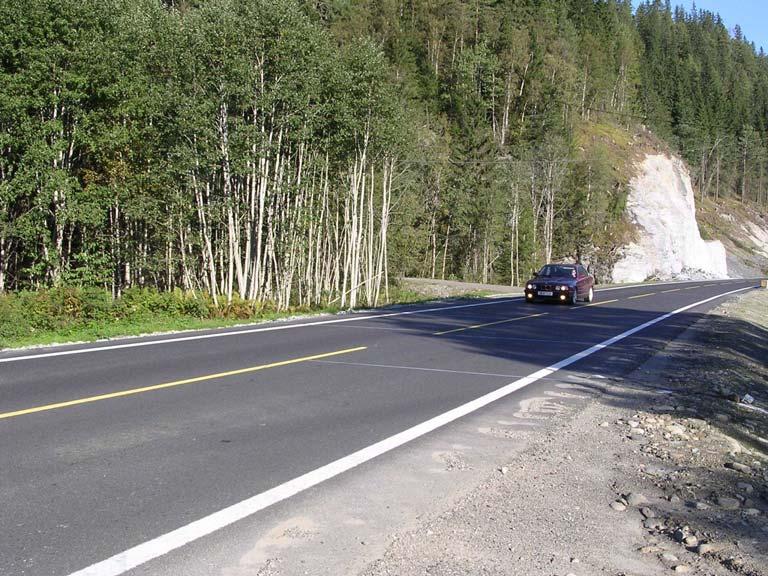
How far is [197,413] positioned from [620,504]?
4.58m

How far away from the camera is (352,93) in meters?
25.7

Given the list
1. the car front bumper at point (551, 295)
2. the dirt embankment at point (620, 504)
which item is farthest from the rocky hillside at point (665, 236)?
the dirt embankment at point (620, 504)

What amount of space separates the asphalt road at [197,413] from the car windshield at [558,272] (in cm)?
1236

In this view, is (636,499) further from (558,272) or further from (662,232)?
(662,232)

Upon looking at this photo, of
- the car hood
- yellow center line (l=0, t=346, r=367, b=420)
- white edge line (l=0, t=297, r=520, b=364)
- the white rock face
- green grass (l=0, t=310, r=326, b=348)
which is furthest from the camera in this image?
the white rock face

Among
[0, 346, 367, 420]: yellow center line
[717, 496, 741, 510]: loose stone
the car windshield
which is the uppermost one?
the car windshield

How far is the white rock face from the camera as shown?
A: 70.8 meters

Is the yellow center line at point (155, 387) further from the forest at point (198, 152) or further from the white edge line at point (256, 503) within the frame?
the forest at point (198, 152)

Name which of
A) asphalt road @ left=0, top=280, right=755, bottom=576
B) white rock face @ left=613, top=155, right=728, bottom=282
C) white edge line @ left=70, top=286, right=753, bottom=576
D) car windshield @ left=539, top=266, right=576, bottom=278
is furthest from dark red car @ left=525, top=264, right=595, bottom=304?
white rock face @ left=613, top=155, right=728, bottom=282

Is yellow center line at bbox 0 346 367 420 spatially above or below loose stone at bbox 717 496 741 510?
above

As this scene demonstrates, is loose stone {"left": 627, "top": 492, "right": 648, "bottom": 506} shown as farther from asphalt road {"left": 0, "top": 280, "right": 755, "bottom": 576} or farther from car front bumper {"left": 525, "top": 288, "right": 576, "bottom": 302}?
car front bumper {"left": 525, "top": 288, "right": 576, "bottom": 302}

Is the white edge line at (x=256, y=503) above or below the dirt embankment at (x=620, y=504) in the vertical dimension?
above

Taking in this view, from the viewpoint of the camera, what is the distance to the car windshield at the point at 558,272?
28891 mm

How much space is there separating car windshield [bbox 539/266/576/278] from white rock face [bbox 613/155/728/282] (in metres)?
40.7
